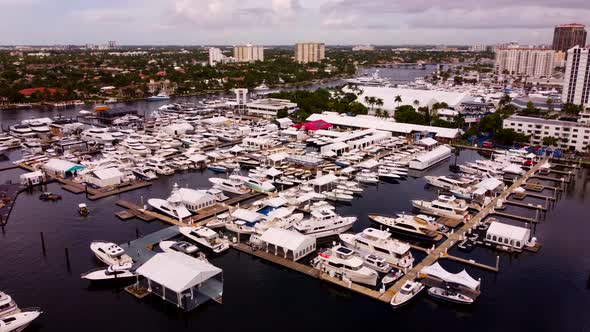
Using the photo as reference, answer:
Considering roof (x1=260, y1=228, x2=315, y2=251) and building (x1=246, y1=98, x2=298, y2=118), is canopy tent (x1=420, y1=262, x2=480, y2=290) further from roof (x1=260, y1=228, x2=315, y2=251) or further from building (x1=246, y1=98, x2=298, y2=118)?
building (x1=246, y1=98, x2=298, y2=118)

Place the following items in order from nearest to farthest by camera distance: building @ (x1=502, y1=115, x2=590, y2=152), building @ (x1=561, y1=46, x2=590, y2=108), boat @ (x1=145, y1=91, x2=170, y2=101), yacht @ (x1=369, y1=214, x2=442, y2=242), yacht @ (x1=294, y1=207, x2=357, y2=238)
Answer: yacht @ (x1=369, y1=214, x2=442, y2=242) < yacht @ (x1=294, y1=207, x2=357, y2=238) < building @ (x1=502, y1=115, x2=590, y2=152) < building @ (x1=561, y1=46, x2=590, y2=108) < boat @ (x1=145, y1=91, x2=170, y2=101)

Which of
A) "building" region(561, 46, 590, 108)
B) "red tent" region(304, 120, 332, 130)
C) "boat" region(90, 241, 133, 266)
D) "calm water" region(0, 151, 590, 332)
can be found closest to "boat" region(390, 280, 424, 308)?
"calm water" region(0, 151, 590, 332)

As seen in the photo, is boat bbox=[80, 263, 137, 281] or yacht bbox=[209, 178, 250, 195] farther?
yacht bbox=[209, 178, 250, 195]

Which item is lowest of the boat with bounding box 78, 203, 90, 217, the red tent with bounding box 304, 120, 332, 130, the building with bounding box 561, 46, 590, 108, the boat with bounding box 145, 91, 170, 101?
the boat with bounding box 78, 203, 90, 217

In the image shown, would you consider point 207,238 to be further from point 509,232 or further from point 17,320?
point 509,232

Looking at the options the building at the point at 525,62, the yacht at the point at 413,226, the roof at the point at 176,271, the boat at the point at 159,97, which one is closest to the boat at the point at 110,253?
the roof at the point at 176,271

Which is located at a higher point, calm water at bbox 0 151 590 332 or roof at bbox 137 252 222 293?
roof at bbox 137 252 222 293

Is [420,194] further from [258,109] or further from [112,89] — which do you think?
[112,89]

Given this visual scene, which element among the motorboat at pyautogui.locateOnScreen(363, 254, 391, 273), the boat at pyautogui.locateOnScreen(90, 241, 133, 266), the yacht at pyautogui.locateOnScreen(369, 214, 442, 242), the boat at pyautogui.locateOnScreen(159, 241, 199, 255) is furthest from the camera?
the yacht at pyautogui.locateOnScreen(369, 214, 442, 242)
